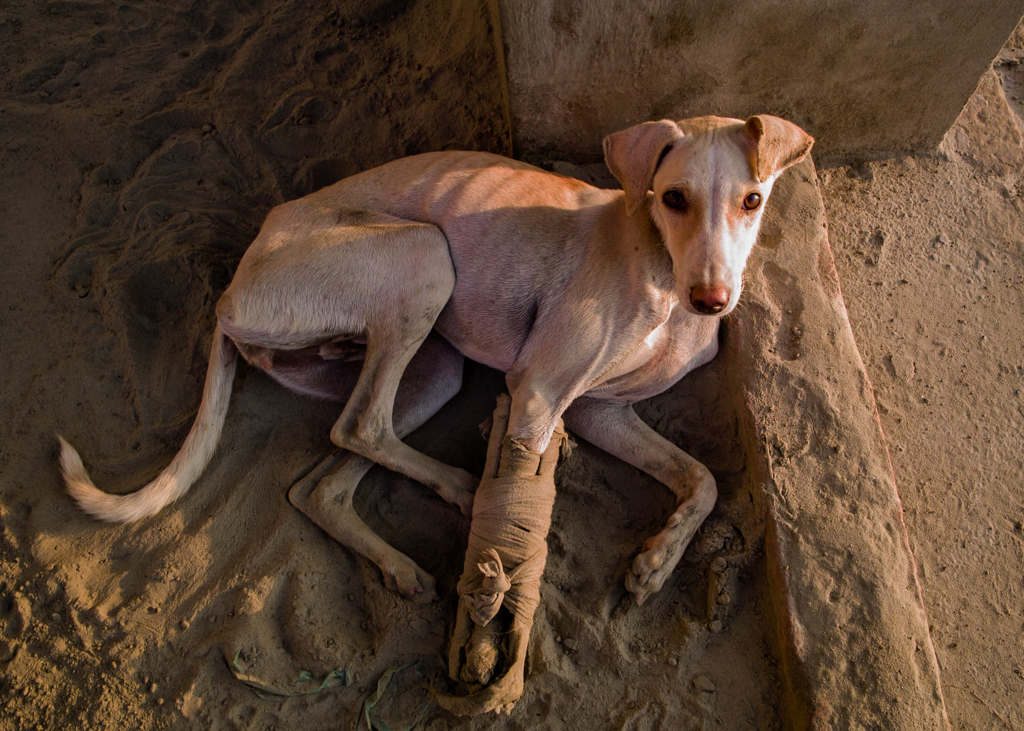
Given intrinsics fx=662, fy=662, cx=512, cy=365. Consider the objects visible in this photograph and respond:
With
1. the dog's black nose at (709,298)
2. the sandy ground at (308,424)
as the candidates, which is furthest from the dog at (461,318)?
the dog's black nose at (709,298)

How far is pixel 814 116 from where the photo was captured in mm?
3066

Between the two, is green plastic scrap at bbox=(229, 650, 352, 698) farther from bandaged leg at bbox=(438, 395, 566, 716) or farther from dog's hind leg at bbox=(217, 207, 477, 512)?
dog's hind leg at bbox=(217, 207, 477, 512)

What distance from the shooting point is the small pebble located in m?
2.26

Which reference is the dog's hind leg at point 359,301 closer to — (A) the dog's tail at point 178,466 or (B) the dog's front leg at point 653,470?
(A) the dog's tail at point 178,466

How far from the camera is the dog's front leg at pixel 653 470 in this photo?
2.43m

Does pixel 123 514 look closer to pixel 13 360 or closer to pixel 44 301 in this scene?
pixel 13 360

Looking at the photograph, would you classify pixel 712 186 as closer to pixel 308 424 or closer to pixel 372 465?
pixel 372 465

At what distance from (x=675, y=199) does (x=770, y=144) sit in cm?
33

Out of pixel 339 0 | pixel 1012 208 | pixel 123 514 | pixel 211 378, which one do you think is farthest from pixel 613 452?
pixel 339 0

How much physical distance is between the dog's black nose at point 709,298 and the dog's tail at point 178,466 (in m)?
1.82

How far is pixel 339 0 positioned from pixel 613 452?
→ 316 cm

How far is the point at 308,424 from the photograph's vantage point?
287 cm

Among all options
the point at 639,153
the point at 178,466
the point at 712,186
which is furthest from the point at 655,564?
the point at 178,466

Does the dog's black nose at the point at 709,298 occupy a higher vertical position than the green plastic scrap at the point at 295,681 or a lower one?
higher
